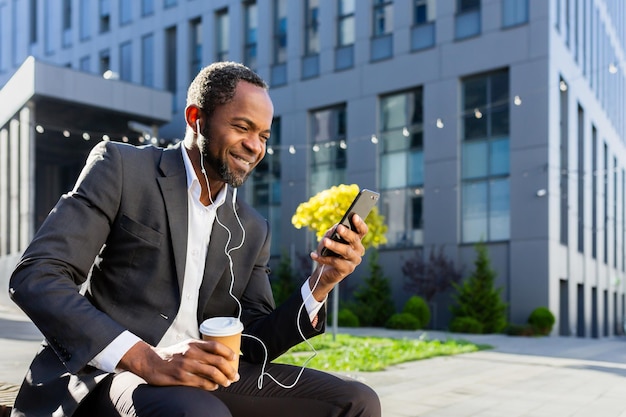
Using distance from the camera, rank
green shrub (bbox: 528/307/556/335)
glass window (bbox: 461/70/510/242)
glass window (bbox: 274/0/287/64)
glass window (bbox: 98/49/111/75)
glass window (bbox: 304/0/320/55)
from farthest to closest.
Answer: glass window (bbox: 98/49/111/75) → glass window (bbox: 274/0/287/64) → glass window (bbox: 304/0/320/55) → glass window (bbox: 461/70/510/242) → green shrub (bbox: 528/307/556/335)

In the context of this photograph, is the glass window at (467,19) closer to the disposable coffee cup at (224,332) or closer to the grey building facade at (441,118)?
the grey building facade at (441,118)

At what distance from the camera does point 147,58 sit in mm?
29594

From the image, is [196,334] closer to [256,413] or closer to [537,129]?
[256,413]

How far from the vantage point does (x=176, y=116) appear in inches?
1090

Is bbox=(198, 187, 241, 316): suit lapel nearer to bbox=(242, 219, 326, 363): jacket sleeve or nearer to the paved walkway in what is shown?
bbox=(242, 219, 326, 363): jacket sleeve

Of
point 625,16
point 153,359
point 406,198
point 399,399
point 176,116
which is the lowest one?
point 399,399

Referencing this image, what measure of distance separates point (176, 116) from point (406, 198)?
35.9ft

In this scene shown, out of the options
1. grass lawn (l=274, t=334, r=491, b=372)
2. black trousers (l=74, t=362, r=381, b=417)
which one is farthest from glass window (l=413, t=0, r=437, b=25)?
black trousers (l=74, t=362, r=381, b=417)

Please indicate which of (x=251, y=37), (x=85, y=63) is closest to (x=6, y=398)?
(x=251, y=37)

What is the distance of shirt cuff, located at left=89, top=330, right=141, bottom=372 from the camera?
1763mm

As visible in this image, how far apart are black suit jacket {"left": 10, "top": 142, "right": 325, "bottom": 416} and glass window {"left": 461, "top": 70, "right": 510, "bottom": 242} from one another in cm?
1843

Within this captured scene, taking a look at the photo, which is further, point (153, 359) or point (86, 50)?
point (86, 50)

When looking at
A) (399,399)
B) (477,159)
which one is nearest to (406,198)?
(477,159)

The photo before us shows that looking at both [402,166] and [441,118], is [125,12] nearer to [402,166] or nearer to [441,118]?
[402,166]
